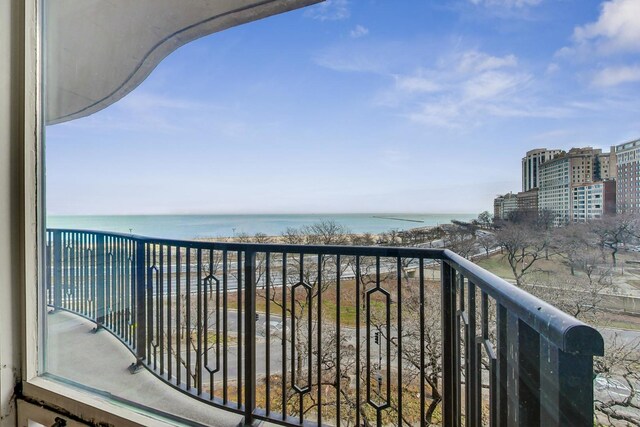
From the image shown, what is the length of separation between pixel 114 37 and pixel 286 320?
61.1 inches

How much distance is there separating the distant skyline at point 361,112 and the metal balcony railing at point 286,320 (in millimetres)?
291

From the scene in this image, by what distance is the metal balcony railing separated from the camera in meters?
1.38

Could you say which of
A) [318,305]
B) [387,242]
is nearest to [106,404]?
[318,305]

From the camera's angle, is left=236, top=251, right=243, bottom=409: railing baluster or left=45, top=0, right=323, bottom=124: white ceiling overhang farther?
left=236, top=251, right=243, bottom=409: railing baluster

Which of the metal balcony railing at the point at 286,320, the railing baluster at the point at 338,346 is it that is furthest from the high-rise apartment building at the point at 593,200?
the railing baluster at the point at 338,346

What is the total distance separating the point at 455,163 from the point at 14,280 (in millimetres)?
1413

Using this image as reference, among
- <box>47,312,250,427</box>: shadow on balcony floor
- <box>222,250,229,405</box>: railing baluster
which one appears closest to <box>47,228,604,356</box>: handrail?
<box>222,250,229,405</box>: railing baluster

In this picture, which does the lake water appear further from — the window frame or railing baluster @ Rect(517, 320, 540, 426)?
railing baluster @ Rect(517, 320, 540, 426)

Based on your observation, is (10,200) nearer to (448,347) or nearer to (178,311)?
(178,311)

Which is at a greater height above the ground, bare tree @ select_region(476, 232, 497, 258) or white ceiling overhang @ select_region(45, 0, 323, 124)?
white ceiling overhang @ select_region(45, 0, 323, 124)

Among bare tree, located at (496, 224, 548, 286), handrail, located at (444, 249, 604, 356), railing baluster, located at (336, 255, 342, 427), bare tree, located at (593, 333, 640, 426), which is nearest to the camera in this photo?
handrail, located at (444, 249, 604, 356)

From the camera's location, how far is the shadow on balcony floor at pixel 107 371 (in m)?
1.05

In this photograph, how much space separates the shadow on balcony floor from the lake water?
41 centimetres

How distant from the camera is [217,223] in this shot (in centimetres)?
143
